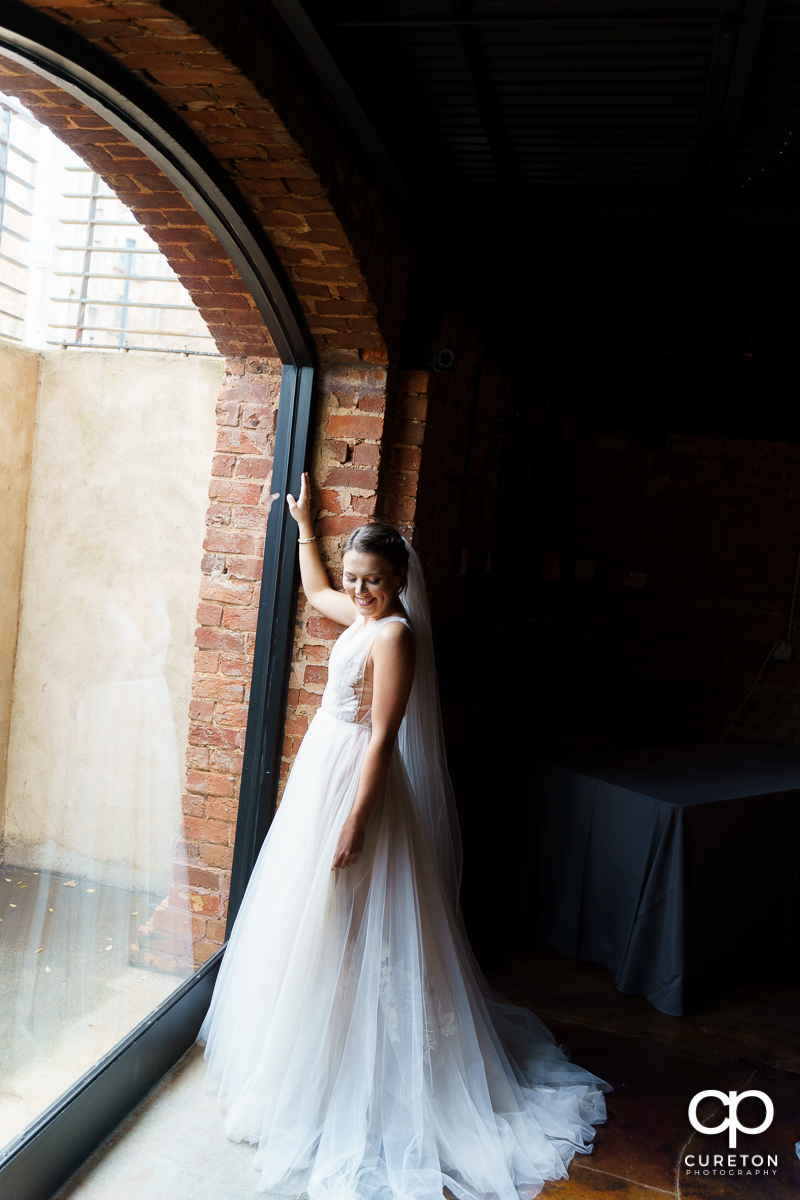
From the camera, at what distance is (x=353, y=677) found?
2.41 m

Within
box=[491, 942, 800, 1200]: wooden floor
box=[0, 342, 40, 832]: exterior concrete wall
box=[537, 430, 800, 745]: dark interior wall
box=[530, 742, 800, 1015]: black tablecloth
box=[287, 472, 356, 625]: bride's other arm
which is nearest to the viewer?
box=[0, 342, 40, 832]: exterior concrete wall

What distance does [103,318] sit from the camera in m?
2.00

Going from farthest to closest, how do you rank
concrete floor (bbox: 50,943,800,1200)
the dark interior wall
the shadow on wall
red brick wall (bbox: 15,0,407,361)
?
the dark interior wall → concrete floor (bbox: 50,943,800,1200) → the shadow on wall → red brick wall (bbox: 15,0,407,361)

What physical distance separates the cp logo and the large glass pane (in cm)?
166

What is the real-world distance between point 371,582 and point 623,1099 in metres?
1.78

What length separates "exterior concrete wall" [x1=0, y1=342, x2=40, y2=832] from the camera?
177 centimetres

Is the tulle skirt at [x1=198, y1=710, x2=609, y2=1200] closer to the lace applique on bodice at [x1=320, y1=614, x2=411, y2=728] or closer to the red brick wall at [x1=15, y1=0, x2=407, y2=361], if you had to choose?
the lace applique on bodice at [x1=320, y1=614, x2=411, y2=728]

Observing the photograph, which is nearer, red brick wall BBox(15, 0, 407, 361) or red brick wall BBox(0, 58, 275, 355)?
red brick wall BBox(15, 0, 407, 361)

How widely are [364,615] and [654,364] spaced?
3504 mm

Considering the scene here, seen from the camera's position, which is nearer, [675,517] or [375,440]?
[375,440]

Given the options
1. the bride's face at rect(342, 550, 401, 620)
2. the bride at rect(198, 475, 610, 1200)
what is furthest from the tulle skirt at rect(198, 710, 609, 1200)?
the bride's face at rect(342, 550, 401, 620)

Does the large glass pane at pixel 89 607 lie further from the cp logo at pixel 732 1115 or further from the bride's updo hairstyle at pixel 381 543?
the cp logo at pixel 732 1115

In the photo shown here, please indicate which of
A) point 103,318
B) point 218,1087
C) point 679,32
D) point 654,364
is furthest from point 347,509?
point 654,364

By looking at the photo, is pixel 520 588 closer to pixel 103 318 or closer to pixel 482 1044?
pixel 482 1044
